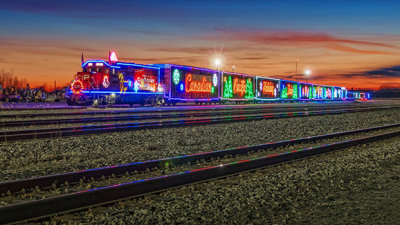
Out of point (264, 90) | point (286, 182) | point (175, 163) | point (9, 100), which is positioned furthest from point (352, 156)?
point (9, 100)

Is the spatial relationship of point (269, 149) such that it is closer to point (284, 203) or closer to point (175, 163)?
point (175, 163)

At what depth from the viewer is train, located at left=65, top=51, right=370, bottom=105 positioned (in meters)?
25.2

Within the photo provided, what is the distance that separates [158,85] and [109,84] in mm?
6155

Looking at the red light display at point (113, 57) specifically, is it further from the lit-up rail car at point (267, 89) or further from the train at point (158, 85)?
the lit-up rail car at point (267, 89)

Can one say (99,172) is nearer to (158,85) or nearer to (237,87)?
(158,85)

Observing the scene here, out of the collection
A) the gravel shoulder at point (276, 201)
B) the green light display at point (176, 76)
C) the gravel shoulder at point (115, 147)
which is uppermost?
the green light display at point (176, 76)

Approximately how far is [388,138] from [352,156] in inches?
182

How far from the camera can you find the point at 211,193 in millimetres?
5727

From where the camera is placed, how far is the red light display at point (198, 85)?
34.0 metres

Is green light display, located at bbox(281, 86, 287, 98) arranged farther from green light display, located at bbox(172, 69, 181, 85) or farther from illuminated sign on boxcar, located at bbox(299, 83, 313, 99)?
green light display, located at bbox(172, 69, 181, 85)

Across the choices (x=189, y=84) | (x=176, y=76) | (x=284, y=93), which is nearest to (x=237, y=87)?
(x=189, y=84)

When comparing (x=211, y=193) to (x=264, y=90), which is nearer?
(x=211, y=193)

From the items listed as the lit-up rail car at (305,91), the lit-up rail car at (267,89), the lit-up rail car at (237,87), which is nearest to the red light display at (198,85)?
the lit-up rail car at (237,87)

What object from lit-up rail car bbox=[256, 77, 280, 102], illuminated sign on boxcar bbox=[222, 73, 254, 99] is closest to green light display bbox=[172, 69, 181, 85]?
illuminated sign on boxcar bbox=[222, 73, 254, 99]
